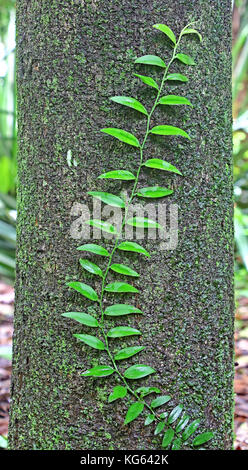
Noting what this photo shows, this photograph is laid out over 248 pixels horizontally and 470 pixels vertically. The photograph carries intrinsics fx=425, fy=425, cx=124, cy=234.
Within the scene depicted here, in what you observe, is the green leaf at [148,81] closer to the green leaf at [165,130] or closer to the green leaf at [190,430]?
the green leaf at [165,130]

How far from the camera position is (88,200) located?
81 cm

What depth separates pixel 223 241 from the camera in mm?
881

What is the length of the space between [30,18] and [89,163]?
334 millimetres

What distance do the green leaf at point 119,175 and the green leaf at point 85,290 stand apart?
0.21 meters

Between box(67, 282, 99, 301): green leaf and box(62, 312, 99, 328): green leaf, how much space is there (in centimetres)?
3

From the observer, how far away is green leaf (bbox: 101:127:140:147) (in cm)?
79

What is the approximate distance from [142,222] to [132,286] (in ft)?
0.40

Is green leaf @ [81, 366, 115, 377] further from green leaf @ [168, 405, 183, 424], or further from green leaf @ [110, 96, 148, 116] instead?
green leaf @ [110, 96, 148, 116]

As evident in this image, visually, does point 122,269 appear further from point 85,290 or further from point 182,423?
point 182,423

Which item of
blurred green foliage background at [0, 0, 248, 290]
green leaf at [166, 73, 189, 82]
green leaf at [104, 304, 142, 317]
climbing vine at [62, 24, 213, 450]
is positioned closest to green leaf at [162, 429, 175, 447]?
climbing vine at [62, 24, 213, 450]

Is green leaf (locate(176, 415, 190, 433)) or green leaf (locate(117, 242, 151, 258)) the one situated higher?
green leaf (locate(117, 242, 151, 258))

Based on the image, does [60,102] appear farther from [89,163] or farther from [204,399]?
[204,399]

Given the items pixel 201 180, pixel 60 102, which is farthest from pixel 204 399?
pixel 60 102

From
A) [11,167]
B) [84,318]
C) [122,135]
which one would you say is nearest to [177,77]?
[122,135]
